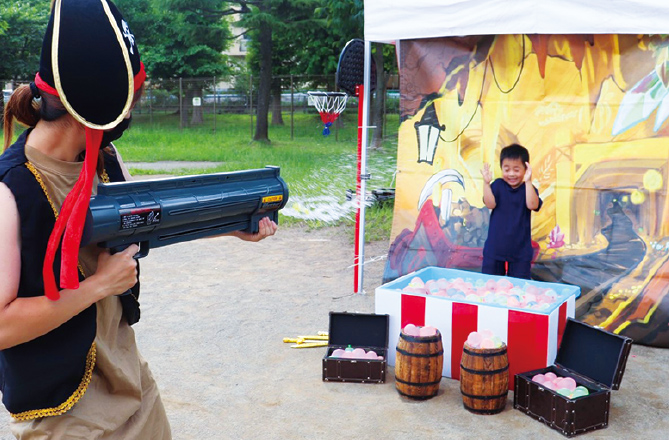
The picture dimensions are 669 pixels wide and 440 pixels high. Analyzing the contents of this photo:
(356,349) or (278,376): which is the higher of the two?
(356,349)

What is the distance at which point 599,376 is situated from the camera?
161 inches

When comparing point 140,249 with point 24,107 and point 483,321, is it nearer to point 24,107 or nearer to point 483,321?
point 24,107

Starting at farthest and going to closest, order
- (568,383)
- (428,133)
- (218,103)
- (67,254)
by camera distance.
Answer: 1. (218,103)
2. (428,133)
3. (568,383)
4. (67,254)

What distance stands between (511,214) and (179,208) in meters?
3.72

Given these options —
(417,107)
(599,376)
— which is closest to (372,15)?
(417,107)

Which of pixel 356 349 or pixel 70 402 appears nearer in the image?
pixel 70 402

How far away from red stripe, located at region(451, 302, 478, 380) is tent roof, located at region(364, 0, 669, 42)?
2044mm

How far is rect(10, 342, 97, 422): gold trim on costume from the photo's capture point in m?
1.79

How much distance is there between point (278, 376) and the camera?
461cm

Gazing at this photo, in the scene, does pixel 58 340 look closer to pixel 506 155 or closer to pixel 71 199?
pixel 71 199

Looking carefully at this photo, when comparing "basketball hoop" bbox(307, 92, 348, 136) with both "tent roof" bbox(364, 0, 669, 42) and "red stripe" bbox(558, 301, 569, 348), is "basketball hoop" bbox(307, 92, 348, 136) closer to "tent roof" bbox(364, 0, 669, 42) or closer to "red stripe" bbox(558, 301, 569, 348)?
"tent roof" bbox(364, 0, 669, 42)

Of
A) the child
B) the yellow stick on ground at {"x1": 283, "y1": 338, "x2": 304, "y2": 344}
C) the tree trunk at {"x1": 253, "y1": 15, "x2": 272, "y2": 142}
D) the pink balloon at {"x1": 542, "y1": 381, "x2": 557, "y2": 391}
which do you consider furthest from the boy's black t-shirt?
the tree trunk at {"x1": 253, "y1": 15, "x2": 272, "y2": 142}

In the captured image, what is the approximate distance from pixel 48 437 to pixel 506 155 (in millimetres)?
4282

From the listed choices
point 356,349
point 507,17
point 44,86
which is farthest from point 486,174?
point 44,86
